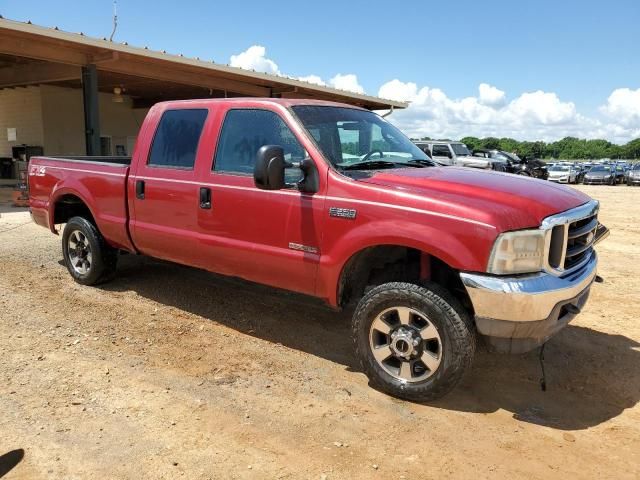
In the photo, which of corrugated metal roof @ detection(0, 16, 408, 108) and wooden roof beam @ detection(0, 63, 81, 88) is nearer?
corrugated metal roof @ detection(0, 16, 408, 108)

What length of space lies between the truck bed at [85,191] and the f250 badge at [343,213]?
96.9 inches

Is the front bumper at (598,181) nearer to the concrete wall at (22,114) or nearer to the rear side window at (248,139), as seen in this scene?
the concrete wall at (22,114)

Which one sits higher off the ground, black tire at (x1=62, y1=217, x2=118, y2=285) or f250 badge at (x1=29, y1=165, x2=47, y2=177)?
f250 badge at (x1=29, y1=165, x2=47, y2=177)

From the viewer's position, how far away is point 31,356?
416 cm

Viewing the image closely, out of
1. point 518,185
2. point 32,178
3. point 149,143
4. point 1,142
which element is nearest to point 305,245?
point 518,185

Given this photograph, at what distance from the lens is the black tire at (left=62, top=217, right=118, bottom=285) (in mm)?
5797

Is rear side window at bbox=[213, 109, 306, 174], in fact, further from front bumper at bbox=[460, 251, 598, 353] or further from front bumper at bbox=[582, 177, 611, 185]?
front bumper at bbox=[582, 177, 611, 185]

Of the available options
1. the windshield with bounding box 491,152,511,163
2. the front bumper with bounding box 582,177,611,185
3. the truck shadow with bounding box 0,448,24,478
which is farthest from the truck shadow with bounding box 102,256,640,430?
the front bumper with bounding box 582,177,611,185

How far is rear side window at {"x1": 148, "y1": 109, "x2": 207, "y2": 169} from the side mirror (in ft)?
3.93

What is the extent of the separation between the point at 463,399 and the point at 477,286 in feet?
3.00

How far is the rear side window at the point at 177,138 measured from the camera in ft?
15.6

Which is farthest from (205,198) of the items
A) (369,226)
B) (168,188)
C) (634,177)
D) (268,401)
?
(634,177)

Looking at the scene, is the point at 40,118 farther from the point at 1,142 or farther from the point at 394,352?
the point at 394,352

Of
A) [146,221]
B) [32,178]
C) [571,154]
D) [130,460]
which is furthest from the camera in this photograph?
[571,154]
